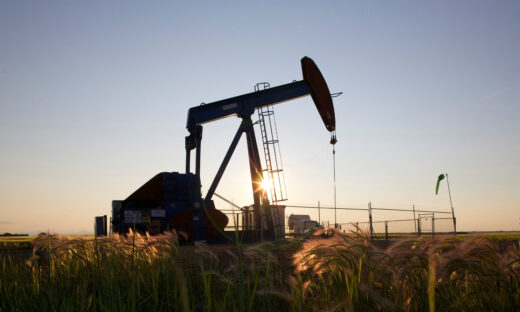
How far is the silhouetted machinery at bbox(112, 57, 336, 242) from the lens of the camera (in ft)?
55.7

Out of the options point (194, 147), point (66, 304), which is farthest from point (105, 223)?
point (66, 304)

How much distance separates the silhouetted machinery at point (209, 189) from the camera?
1697 cm

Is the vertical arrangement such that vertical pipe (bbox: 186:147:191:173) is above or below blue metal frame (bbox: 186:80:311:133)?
below

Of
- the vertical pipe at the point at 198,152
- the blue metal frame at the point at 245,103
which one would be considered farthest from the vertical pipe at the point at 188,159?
the blue metal frame at the point at 245,103

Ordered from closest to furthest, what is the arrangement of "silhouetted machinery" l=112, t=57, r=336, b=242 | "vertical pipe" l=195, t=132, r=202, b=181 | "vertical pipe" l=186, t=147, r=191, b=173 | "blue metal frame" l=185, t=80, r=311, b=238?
"silhouetted machinery" l=112, t=57, r=336, b=242 < "vertical pipe" l=195, t=132, r=202, b=181 < "blue metal frame" l=185, t=80, r=311, b=238 < "vertical pipe" l=186, t=147, r=191, b=173

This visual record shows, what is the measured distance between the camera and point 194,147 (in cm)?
1823

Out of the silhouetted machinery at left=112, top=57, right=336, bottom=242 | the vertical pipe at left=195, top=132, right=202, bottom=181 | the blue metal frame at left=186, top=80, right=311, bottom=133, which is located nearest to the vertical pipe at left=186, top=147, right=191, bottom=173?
the silhouetted machinery at left=112, top=57, right=336, bottom=242

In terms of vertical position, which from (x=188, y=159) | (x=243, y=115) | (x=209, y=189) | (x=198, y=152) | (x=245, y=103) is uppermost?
(x=245, y=103)

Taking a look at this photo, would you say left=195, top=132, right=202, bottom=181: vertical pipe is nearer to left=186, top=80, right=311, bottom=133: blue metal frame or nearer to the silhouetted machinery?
the silhouetted machinery

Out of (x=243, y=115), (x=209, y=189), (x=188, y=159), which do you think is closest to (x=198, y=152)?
(x=188, y=159)

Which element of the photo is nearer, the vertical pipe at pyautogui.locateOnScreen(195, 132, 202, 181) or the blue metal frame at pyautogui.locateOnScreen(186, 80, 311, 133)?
the vertical pipe at pyautogui.locateOnScreen(195, 132, 202, 181)

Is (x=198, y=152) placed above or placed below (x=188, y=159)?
above

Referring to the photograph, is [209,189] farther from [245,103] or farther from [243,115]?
[245,103]

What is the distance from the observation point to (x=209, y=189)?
18.0 metres
